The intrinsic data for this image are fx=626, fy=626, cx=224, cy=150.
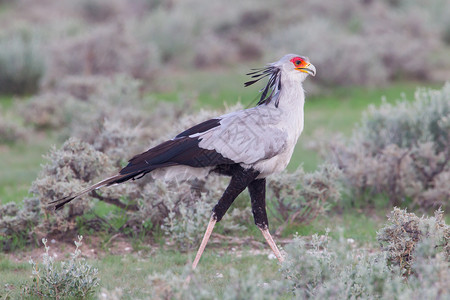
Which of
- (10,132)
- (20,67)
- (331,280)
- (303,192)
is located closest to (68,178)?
(303,192)

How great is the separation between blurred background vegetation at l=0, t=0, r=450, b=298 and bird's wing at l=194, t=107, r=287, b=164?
97 cm

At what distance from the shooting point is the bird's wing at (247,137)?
4867 millimetres

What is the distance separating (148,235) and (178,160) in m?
1.74

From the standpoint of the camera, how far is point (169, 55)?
17.0m

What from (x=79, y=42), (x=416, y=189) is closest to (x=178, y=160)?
(x=416, y=189)

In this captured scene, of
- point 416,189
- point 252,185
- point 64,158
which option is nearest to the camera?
point 252,185

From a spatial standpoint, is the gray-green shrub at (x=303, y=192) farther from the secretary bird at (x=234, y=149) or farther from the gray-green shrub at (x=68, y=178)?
the gray-green shrub at (x=68, y=178)

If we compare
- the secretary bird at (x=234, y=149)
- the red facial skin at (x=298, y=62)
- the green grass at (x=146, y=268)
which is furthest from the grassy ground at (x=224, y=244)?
the red facial skin at (x=298, y=62)

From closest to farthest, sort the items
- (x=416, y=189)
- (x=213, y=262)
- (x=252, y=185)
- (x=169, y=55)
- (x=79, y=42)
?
1. (x=252, y=185)
2. (x=213, y=262)
3. (x=416, y=189)
4. (x=79, y=42)
5. (x=169, y=55)

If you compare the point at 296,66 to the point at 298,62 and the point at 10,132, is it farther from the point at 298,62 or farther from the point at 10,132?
the point at 10,132

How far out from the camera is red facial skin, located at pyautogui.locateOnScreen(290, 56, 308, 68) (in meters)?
5.25

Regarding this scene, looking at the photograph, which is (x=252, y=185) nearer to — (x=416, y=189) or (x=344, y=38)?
(x=416, y=189)

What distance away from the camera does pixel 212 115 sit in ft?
23.1

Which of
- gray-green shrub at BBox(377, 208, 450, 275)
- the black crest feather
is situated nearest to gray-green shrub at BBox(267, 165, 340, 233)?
the black crest feather
